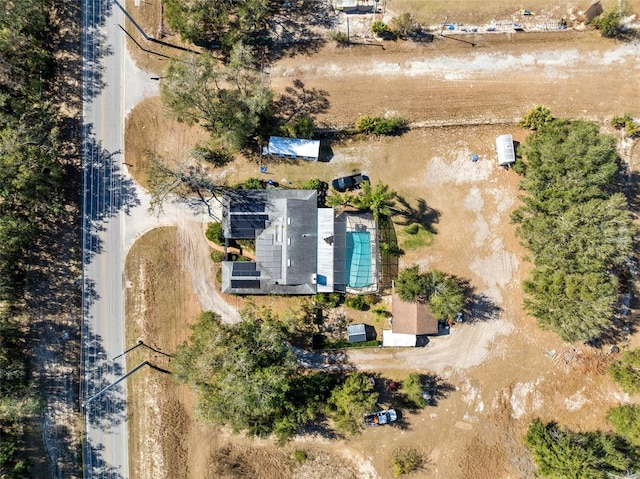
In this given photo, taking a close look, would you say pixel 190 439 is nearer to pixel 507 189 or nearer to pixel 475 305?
pixel 475 305

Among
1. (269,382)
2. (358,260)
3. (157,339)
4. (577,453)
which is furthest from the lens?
(157,339)

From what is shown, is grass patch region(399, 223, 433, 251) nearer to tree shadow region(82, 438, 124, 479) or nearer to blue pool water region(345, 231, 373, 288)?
blue pool water region(345, 231, 373, 288)

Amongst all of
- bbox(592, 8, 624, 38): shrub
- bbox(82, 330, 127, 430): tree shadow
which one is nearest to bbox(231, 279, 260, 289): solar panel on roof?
bbox(82, 330, 127, 430): tree shadow

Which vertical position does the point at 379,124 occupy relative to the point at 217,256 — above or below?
above

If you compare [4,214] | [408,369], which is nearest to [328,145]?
[408,369]

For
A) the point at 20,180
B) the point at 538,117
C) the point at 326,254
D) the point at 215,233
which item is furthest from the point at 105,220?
the point at 538,117

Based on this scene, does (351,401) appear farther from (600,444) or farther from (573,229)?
(573,229)

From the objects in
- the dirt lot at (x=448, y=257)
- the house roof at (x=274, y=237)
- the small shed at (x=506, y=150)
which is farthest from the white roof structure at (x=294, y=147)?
the small shed at (x=506, y=150)
